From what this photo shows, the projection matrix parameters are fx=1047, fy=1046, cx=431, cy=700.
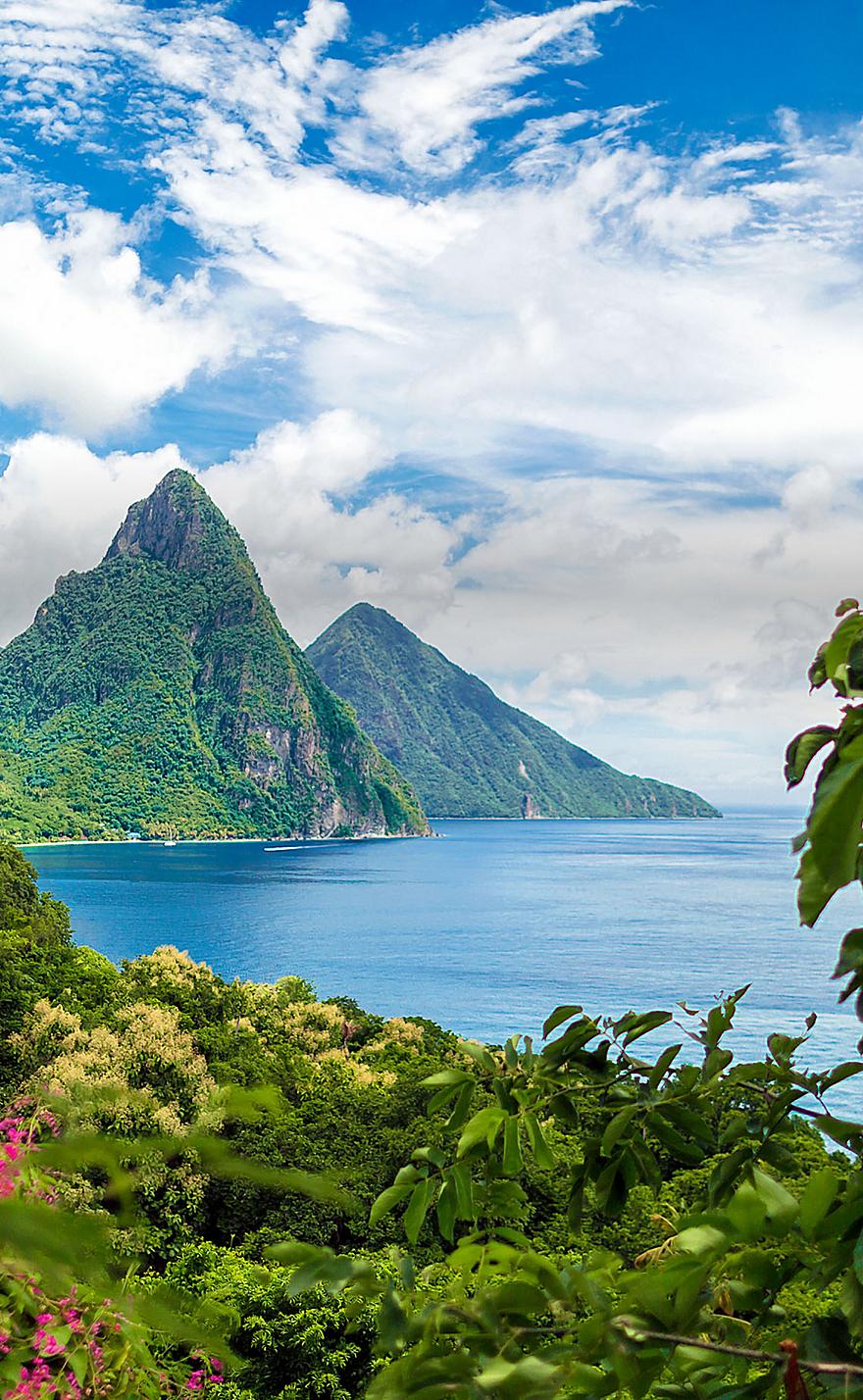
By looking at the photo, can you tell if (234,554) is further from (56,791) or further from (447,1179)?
(447,1179)

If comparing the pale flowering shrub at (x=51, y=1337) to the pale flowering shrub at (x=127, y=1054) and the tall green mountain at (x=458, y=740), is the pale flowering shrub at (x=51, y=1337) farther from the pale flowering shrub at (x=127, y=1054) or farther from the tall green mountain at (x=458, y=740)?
the tall green mountain at (x=458, y=740)

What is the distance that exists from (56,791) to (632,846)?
152 ft

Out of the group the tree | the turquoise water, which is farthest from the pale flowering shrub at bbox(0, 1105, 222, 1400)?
the turquoise water

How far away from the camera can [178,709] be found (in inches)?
3455

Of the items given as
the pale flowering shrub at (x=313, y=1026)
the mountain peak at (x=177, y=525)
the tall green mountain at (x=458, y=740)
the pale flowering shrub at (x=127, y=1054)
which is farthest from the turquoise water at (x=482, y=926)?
the tall green mountain at (x=458, y=740)

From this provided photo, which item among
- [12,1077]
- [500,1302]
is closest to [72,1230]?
[500,1302]

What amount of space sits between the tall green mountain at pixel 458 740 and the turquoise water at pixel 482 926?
57.8 m

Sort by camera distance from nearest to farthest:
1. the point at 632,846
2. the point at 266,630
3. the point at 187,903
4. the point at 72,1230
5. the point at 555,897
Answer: the point at 72,1230 < the point at 187,903 < the point at 555,897 < the point at 632,846 < the point at 266,630

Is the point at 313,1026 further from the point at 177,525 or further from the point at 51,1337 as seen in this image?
the point at 177,525

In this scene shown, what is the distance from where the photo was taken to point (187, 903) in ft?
145

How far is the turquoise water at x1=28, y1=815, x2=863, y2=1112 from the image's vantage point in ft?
92.0

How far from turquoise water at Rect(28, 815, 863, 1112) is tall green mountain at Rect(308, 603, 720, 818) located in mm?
57763

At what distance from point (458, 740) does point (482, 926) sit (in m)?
96.4

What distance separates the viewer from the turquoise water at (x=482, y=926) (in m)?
28.0
